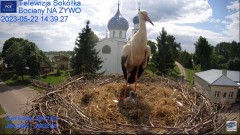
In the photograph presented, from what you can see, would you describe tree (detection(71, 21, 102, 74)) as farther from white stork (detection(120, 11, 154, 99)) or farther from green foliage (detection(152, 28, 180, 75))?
white stork (detection(120, 11, 154, 99))

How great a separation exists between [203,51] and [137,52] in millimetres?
14838

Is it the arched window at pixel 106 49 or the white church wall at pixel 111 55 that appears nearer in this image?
the white church wall at pixel 111 55

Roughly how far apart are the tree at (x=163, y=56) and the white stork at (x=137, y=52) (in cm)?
812

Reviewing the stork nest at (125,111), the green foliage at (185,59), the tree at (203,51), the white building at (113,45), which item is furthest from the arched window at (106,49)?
the green foliage at (185,59)

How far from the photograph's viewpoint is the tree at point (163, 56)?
420 inches

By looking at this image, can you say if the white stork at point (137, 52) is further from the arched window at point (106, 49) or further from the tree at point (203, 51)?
the tree at point (203, 51)

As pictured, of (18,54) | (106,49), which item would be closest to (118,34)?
(106,49)

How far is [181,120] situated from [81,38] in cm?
714

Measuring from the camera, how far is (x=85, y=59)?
8.30 m

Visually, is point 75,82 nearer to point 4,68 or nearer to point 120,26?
point 4,68

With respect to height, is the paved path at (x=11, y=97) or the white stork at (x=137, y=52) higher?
the white stork at (x=137, y=52)

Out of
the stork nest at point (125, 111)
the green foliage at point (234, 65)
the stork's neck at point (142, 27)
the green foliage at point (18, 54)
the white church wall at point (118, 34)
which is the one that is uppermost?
the white church wall at point (118, 34)

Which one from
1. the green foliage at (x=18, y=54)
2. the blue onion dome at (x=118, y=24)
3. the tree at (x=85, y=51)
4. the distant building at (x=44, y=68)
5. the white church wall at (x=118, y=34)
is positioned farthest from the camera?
the white church wall at (x=118, y=34)

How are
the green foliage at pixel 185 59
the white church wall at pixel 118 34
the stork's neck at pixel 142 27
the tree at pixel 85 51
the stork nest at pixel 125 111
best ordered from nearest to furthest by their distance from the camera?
1. the stork nest at pixel 125 111
2. the stork's neck at pixel 142 27
3. the tree at pixel 85 51
4. the white church wall at pixel 118 34
5. the green foliage at pixel 185 59
